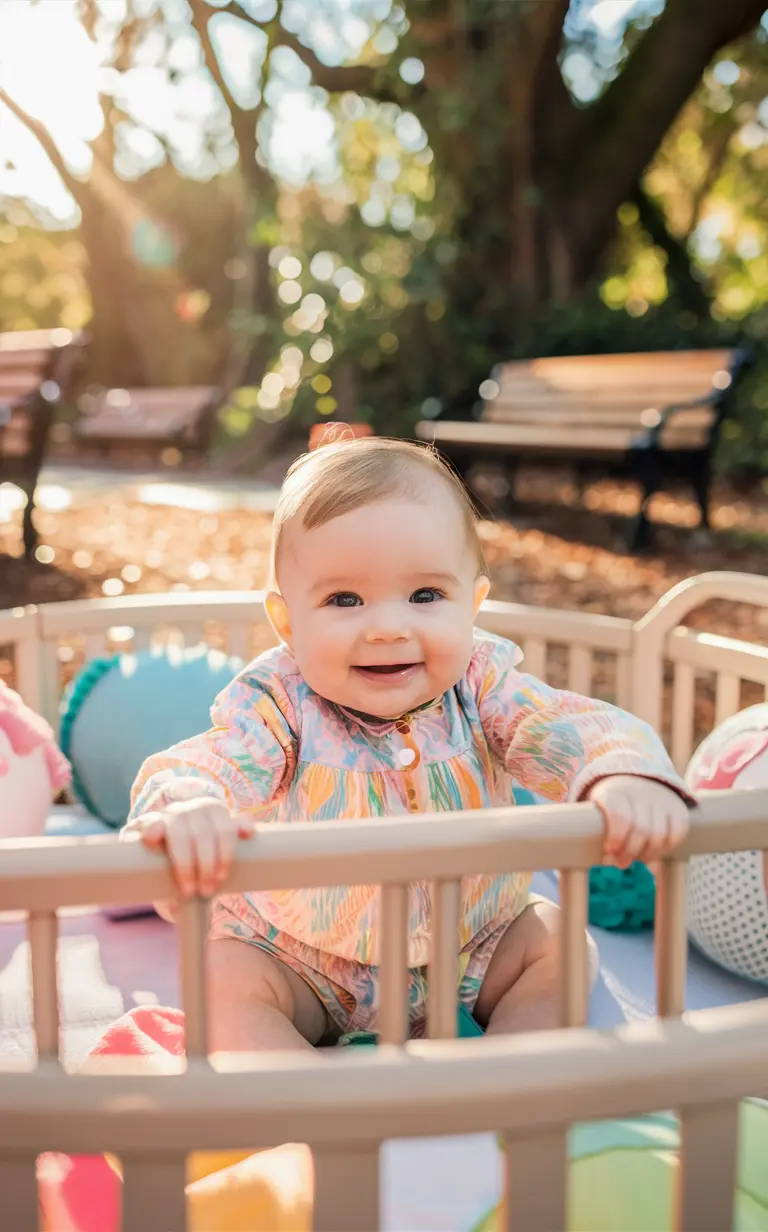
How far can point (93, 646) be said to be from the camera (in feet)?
7.97

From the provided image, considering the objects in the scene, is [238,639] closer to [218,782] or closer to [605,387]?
[218,782]

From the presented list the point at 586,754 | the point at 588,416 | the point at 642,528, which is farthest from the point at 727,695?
the point at 588,416

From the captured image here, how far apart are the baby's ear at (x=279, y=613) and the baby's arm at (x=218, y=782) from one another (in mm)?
69

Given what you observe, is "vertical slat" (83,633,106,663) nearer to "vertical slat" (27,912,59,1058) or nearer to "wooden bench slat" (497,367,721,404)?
"vertical slat" (27,912,59,1058)

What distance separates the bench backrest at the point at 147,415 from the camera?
1178cm

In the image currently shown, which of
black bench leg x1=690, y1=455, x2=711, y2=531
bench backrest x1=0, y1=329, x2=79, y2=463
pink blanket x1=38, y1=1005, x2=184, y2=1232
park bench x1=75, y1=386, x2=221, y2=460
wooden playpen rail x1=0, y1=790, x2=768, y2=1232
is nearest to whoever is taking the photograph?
wooden playpen rail x1=0, y1=790, x2=768, y2=1232

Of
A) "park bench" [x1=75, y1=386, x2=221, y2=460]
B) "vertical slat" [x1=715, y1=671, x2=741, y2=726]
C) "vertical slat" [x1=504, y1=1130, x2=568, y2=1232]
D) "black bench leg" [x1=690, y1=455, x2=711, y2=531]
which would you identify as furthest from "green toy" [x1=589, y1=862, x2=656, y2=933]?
"park bench" [x1=75, y1=386, x2=221, y2=460]

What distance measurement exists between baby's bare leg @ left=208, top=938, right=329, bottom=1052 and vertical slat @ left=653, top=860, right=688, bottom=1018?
20.9 inches

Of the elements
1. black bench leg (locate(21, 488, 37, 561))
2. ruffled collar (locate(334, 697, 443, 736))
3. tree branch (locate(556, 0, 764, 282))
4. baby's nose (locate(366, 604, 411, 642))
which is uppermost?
tree branch (locate(556, 0, 764, 282))

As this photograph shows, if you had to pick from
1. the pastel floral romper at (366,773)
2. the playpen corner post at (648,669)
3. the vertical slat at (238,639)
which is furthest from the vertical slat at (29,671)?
the playpen corner post at (648,669)

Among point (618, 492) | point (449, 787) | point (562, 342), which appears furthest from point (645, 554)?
point (449, 787)

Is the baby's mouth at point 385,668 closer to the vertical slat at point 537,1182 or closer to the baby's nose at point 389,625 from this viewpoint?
the baby's nose at point 389,625

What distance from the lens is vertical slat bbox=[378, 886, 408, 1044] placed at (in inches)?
32.4

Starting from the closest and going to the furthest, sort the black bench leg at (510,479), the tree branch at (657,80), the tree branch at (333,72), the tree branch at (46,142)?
the black bench leg at (510,479)
the tree branch at (657,80)
the tree branch at (333,72)
the tree branch at (46,142)
